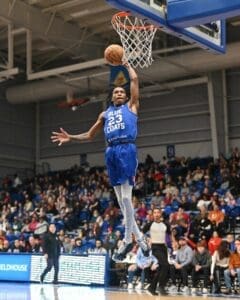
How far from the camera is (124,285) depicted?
1652 centimetres

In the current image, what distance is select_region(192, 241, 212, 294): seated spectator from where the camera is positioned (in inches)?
590

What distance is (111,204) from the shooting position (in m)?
22.5

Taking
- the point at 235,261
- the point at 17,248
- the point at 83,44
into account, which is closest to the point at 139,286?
the point at 235,261

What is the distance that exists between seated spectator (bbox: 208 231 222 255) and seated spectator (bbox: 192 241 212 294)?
323 mm

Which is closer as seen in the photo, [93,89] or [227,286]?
[227,286]

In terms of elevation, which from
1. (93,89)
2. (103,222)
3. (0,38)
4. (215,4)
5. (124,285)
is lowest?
(124,285)

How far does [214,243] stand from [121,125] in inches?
387

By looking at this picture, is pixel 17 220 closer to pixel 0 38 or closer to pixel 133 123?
pixel 0 38

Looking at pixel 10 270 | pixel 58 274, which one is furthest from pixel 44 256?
pixel 10 270

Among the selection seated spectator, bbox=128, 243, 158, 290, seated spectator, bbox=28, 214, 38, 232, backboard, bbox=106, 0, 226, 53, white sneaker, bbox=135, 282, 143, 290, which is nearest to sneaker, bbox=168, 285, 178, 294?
seated spectator, bbox=128, 243, 158, 290

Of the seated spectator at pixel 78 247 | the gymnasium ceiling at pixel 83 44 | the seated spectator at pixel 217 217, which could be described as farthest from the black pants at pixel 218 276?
the gymnasium ceiling at pixel 83 44

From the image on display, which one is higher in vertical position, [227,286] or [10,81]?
[10,81]

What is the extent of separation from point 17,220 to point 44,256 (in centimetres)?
680

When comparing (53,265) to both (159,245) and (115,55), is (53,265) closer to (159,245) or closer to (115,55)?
(159,245)
